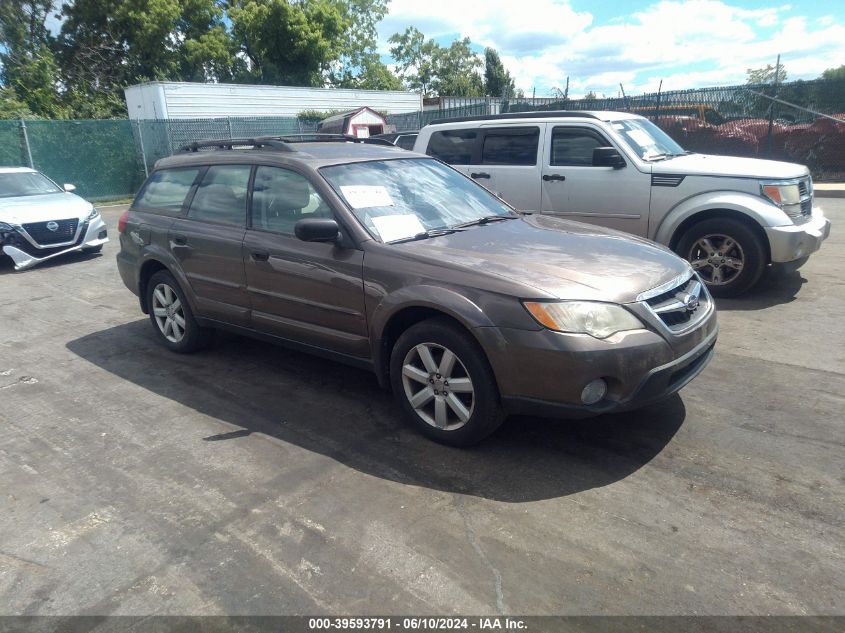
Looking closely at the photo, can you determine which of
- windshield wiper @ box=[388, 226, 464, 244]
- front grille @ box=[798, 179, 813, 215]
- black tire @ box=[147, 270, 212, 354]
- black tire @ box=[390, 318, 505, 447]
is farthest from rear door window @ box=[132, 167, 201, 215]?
front grille @ box=[798, 179, 813, 215]

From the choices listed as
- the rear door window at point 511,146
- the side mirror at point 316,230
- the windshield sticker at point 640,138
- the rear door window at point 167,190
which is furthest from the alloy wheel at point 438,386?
the windshield sticker at point 640,138

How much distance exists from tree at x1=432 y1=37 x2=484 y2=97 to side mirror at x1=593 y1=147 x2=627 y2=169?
64021mm

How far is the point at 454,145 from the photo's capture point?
26.7 ft

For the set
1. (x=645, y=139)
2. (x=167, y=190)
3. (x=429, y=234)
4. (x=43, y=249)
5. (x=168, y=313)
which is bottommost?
(x=43, y=249)

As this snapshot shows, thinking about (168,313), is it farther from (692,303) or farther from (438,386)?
(692,303)

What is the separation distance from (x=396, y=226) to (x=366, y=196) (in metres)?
0.33

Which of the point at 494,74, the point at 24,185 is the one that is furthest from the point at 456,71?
the point at 24,185

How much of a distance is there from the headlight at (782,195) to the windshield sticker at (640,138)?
142 centimetres

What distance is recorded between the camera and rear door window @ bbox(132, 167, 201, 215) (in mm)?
5316

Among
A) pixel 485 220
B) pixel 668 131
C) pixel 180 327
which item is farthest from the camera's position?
pixel 668 131

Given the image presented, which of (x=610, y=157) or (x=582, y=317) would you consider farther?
(x=610, y=157)

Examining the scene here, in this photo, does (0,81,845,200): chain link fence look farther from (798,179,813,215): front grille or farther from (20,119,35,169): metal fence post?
(798,179,813,215): front grille

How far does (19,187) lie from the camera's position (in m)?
10.5

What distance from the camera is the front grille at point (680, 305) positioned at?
136 inches
